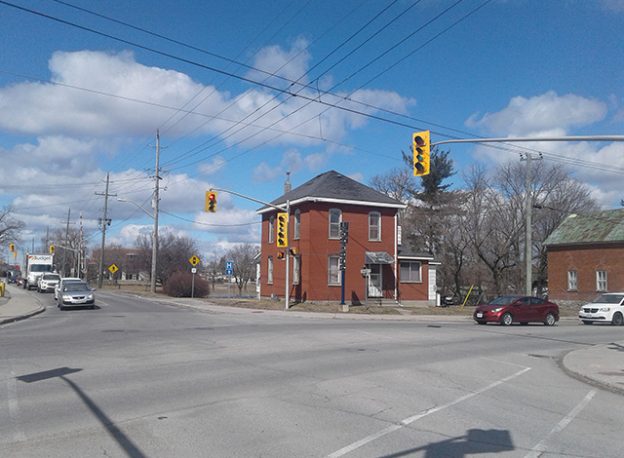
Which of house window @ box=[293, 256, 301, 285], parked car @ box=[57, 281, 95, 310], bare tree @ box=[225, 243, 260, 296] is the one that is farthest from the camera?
bare tree @ box=[225, 243, 260, 296]

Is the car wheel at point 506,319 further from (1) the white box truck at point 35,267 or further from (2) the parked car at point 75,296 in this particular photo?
(1) the white box truck at point 35,267

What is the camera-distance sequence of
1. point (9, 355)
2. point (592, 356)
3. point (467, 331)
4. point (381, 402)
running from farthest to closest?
point (467, 331)
point (592, 356)
point (9, 355)
point (381, 402)

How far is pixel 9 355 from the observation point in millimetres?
13039

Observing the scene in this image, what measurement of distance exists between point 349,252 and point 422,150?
20332mm

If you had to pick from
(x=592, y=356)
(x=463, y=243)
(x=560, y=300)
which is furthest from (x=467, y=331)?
(x=463, y=243)

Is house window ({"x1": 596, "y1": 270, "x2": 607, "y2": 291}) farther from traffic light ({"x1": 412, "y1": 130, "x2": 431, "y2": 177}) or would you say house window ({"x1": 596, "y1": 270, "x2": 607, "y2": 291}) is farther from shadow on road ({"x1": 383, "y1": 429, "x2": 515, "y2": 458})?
shadow on road ({"x1": 383, "y1": 429, "x2": 515, "y2": 458})

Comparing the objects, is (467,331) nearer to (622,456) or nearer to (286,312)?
(286,312)

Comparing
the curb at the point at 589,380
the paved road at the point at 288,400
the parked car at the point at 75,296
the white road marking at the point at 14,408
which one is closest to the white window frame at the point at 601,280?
the paved road at the point at 288,400

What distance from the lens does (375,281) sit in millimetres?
38562

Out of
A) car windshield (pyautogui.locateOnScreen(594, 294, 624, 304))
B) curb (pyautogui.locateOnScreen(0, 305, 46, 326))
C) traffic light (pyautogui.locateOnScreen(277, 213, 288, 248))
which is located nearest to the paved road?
curb (pyautogui.locateOnScreen(0, 305, 46, 326))

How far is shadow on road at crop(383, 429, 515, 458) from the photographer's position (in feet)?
21.0

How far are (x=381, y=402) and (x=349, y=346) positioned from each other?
7529mm

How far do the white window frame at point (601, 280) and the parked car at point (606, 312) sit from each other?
14921mm

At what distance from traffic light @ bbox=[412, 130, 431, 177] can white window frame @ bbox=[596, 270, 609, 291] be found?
3447 centimetres
